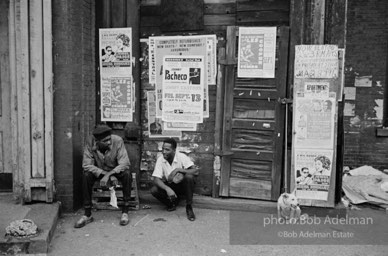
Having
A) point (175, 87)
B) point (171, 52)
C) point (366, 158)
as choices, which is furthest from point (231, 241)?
point (366, 158)

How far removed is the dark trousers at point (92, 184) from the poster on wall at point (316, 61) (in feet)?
9.10

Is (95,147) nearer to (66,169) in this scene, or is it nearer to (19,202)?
(66,169)

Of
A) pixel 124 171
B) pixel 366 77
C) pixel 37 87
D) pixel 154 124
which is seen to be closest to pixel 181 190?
pixel 124 171

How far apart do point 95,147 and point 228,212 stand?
2.12 meters

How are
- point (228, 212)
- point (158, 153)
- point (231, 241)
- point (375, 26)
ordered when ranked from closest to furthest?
1. point (231, 241)
2. point (228, 212)
3. point (158, 153)
4. point (375, 26)

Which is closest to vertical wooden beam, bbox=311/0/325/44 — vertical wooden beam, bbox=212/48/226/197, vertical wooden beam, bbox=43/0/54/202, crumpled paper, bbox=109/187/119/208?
vertical wooden beam, bbox=212/48/226/197

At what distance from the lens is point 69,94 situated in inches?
215

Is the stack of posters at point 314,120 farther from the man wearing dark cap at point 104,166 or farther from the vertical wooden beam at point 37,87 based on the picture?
the vertical wooden beam at point 37,87

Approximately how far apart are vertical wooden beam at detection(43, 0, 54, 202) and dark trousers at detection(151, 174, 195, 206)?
4.72ft

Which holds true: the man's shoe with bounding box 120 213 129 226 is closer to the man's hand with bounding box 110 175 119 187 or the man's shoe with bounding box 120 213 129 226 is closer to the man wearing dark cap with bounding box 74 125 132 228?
the man wearing dark cap with bounding box 74 125 132 228

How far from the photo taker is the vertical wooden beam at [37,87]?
5.30 meters

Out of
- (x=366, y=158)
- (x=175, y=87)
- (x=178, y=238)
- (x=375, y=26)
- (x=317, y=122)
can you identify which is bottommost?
(x=178, y=238)

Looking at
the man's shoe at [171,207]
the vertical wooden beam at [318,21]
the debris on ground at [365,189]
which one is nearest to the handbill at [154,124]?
the man's shoe at [171,207]

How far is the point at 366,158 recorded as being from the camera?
26.3 feet
